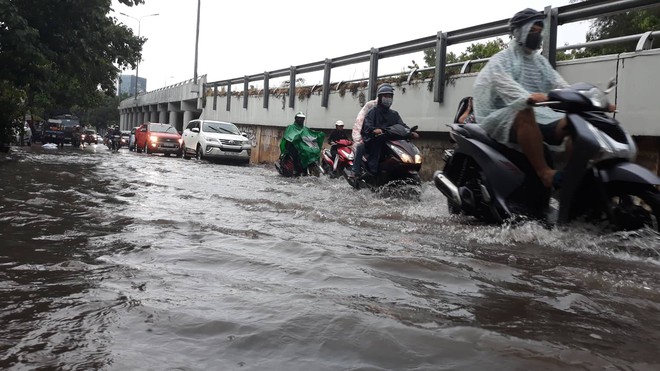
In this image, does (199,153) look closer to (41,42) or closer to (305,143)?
(41,42)

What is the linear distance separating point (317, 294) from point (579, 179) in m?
2.22

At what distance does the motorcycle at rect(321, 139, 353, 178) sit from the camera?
10156 millimetres

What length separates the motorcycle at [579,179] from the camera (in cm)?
382

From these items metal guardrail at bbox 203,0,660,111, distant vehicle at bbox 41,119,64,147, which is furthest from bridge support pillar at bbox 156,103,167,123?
metal guardrail at bbox 203,0,660,111

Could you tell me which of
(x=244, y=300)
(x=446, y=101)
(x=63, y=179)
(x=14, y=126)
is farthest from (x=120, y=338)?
(x=14, y=126)

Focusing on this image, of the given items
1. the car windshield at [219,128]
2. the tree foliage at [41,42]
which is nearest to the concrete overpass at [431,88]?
the car windshield at [219,128]

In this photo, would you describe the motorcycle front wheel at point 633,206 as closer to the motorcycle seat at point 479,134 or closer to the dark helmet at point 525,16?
the motorcycle seat at point 479,134

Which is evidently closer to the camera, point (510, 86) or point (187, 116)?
point (510, 86)

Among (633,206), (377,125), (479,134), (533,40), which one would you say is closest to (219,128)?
(377,125)

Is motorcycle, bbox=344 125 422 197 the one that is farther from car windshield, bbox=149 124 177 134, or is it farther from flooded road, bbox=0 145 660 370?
car windshield, bbox=149 124 177 134

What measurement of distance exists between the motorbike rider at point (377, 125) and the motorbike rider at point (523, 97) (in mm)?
2889

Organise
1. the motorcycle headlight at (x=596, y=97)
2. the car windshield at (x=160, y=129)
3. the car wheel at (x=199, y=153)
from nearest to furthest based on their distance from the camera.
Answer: the motorcycle headlight at (x=596, y=97) < the car wheel at (x=199, y=153) < the car windshield at (x=160, y=129)

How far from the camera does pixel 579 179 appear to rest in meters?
3.98

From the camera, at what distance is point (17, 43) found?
42.8 feet
